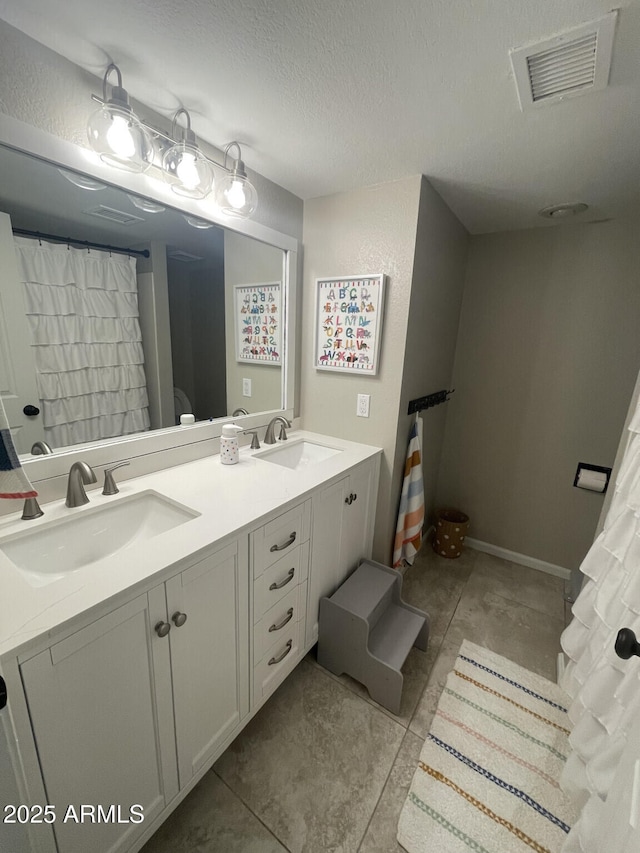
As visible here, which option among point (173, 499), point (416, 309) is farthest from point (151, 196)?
point (416, 309)

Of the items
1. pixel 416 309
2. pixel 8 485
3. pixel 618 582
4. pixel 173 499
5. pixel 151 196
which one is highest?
pixel 151 196

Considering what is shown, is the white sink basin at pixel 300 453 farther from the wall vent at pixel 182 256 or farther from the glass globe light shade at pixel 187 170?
the glass globe light shade at pixel 187 170

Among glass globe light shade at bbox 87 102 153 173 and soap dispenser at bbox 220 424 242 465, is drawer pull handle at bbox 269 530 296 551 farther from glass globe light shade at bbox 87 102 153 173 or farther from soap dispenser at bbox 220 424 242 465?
glass globe light shade at bbox 87 102 153 173

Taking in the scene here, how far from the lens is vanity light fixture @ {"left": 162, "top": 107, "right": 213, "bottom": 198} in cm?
120

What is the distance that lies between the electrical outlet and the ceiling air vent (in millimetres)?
1220

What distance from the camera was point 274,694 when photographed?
1.48 meters

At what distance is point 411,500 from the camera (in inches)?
76.3

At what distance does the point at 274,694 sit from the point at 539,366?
2.35 metres

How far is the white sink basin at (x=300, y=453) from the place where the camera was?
1818 mm

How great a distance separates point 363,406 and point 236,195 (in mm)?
1128

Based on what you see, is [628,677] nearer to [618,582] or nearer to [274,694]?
[618,582]

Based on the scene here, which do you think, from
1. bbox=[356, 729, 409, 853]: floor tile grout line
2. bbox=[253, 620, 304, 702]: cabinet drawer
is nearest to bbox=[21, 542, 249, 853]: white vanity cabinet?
bbox=[253, 620, 304, 702]: cabinet drawer

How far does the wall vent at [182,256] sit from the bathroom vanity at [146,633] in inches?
34.9

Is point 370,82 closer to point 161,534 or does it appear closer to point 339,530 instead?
point 161,534
